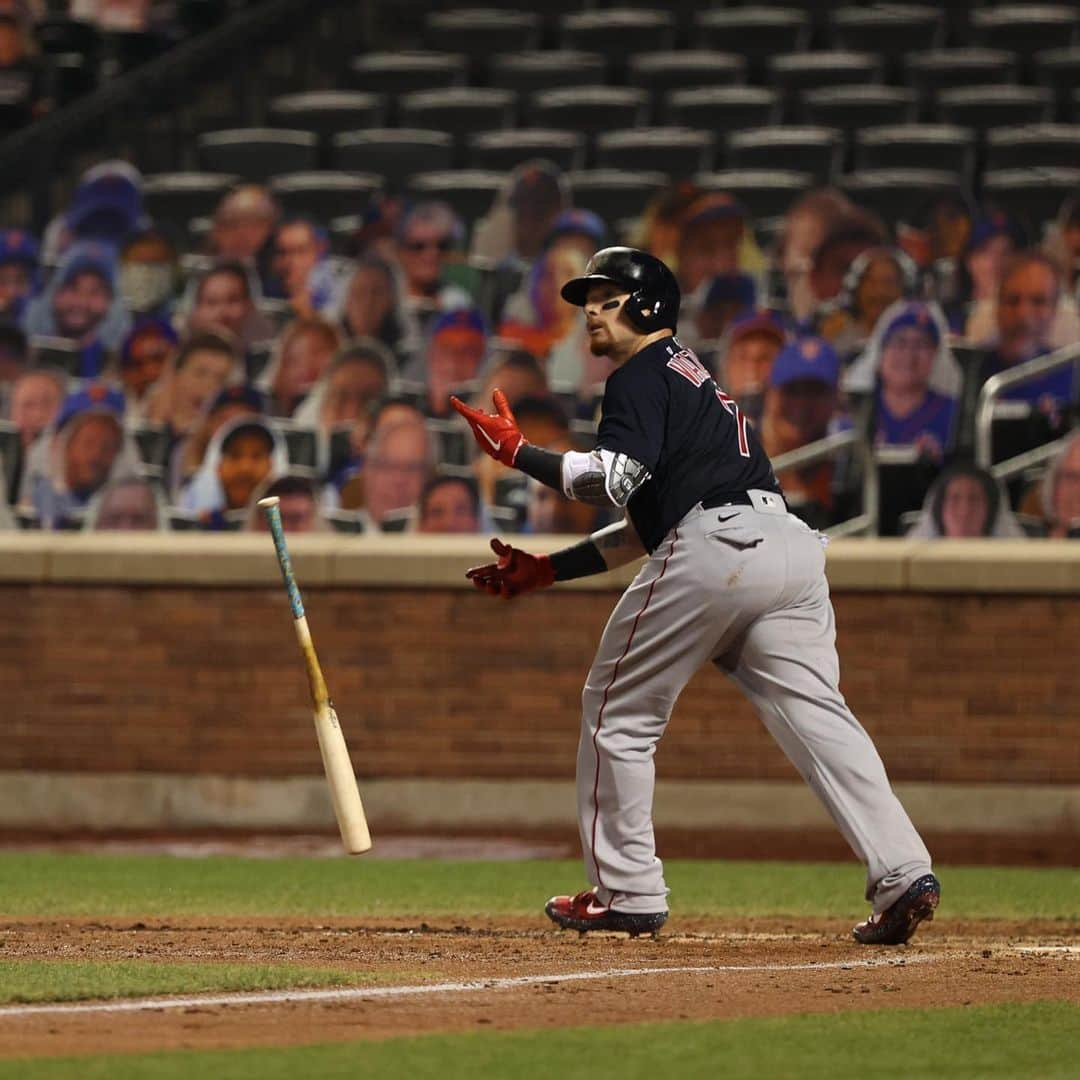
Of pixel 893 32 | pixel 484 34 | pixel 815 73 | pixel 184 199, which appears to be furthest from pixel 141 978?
pixel 484 34

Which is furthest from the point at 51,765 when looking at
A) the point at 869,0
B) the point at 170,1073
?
the point at 869,0

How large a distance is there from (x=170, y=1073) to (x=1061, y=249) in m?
10.7

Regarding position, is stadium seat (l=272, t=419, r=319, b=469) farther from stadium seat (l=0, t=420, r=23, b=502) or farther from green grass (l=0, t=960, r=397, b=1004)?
green grass (l=0, t=960, r=397, b=1004)

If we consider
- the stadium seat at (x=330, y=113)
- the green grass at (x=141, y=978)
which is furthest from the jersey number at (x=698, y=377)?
the stadium seat at (x=330, y=113)

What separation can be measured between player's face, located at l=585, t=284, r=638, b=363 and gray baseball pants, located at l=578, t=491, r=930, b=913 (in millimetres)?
544

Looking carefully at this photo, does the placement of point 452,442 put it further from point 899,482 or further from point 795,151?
point 795,151

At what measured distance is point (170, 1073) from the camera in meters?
4.17

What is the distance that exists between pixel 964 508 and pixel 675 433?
5.93 meters

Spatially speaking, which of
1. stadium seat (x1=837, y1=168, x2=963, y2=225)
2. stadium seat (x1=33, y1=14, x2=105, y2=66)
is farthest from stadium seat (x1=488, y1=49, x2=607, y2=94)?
stadium seat (x1=33, y1=14, x2=105, y2=66)

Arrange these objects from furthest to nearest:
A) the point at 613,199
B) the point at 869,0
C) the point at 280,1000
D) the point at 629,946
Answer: the point at 869,0, the point at 613,199, the point at 629,946, the point at 280,1000

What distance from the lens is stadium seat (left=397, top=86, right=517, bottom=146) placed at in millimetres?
16500

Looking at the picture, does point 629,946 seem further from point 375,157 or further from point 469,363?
point 375,157

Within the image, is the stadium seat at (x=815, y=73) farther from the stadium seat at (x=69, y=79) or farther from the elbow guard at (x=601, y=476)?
the elbow guard at (x=601, y=476)

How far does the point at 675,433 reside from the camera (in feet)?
21.0
